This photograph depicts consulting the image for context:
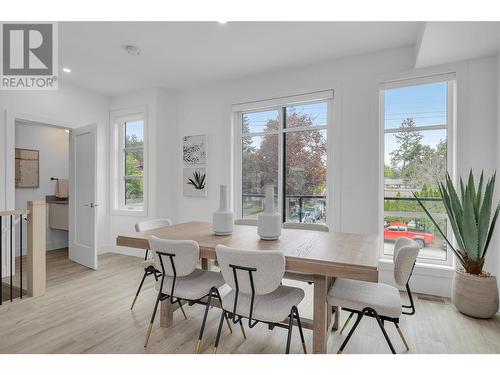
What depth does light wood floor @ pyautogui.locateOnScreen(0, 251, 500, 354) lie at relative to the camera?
2020mm

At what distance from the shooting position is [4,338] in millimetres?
2123

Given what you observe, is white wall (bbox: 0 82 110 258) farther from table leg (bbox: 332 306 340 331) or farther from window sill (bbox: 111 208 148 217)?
table leg (bbox: 332 306 340 331)

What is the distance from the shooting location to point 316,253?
67.9 inches

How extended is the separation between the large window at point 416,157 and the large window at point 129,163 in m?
3.70

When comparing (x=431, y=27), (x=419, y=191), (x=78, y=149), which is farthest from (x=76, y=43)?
(x=419, y=191)

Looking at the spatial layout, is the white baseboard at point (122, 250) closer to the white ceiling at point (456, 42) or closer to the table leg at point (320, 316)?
the table leg at point (320, 316)

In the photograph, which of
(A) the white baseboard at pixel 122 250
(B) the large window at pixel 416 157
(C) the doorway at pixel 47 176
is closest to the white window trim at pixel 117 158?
(A) the white baseboard at pixel 122 250

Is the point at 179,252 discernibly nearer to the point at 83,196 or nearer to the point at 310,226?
the point at 310,226

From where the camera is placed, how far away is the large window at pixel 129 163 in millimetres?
4773

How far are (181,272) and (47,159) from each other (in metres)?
4.63

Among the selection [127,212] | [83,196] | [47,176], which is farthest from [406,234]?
[47,176]
